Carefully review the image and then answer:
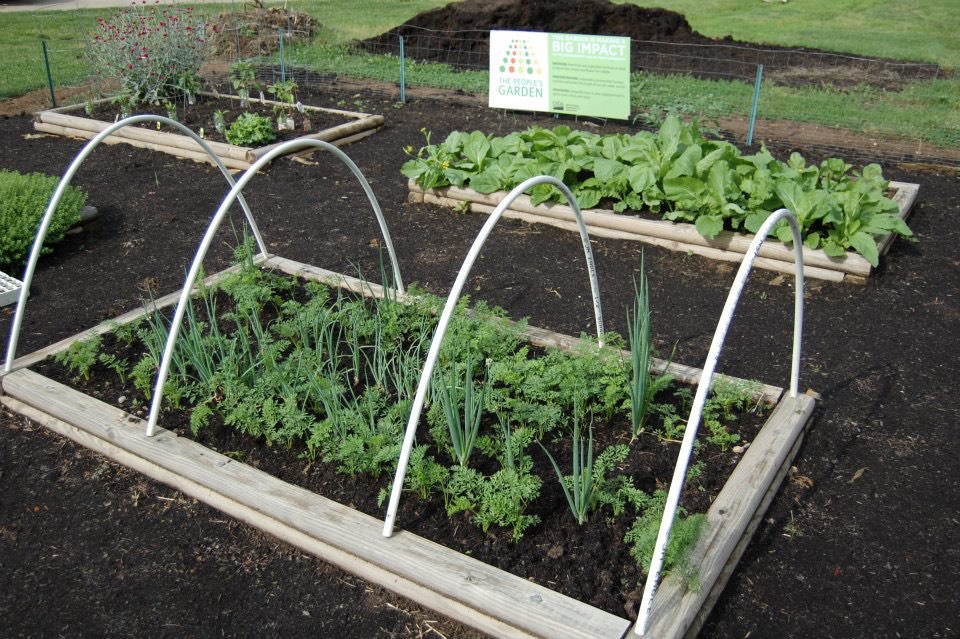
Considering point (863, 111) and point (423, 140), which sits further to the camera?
point (863, 111)

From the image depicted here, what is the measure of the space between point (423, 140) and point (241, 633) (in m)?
5.90

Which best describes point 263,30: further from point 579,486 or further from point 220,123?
point 579,486

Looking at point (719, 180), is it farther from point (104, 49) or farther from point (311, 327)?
point (104, 49)

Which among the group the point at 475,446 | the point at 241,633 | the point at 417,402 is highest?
the point at 417,402

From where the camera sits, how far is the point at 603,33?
37.9 feet

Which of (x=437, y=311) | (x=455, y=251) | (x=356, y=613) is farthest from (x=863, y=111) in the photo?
(x=356, y=613)

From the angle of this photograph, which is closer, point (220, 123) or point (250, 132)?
point (250, 132)

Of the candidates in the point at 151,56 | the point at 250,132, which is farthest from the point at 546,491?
the point at 151,56

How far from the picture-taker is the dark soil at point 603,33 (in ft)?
34.9

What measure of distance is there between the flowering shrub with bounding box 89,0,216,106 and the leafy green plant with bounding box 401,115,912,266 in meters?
3.95

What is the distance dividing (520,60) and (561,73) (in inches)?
20.1

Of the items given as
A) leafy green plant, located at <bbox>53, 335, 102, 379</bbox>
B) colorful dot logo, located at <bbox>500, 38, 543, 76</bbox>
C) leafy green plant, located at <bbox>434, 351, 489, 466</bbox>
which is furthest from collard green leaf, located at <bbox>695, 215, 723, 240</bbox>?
colorful dot logo, located at <bbox>500, 38, 543, 76</bbox>

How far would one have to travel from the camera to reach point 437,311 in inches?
157

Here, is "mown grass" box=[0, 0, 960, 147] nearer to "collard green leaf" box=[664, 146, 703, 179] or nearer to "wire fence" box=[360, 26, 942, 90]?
"wire fence" box=[360, 26, 942, 90]
